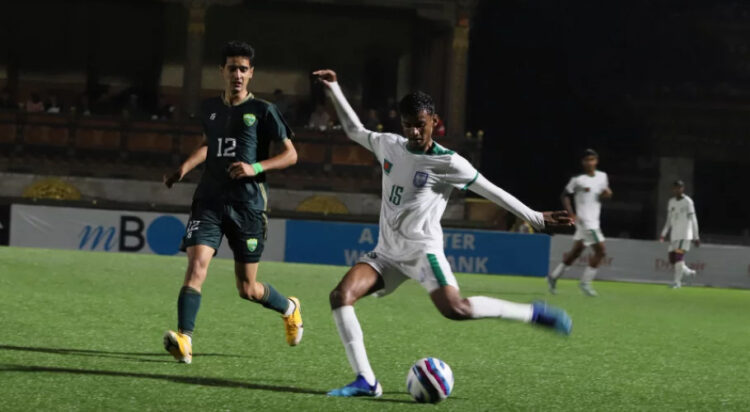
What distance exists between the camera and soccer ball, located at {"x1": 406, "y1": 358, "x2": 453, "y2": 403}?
6.45 m

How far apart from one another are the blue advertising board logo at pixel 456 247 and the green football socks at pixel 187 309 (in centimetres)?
1505

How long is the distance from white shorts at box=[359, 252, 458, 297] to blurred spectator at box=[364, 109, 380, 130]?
67.3 feet

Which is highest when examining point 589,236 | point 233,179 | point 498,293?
point 233,179

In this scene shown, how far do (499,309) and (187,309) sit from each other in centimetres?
195

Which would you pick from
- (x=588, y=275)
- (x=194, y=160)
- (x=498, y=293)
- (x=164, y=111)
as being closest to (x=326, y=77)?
(x=194, y=160)

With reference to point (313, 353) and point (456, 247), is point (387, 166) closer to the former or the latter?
point (313, 353)

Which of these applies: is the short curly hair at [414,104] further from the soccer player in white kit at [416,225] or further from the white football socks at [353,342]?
A: the white football socks at [353,342]

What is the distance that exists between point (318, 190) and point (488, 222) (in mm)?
4052

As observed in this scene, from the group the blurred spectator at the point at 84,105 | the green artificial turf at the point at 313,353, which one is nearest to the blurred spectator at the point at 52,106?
the blurred spectator at the point at 84,105

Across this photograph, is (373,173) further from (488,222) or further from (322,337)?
(322,337)

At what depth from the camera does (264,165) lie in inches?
299

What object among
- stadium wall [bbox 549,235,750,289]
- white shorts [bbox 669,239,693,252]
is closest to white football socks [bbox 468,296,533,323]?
white shorts [bbox 669,239,693,252]

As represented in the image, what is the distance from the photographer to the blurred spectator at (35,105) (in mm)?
27250

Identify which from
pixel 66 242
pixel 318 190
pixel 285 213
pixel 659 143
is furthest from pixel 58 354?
pixel 659 143
